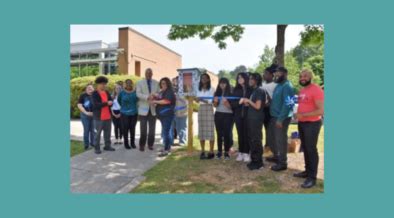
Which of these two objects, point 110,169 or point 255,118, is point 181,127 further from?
point 255,118

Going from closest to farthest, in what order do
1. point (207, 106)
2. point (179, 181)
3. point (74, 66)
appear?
1. point (179, 181)
2. point (207, 106)
3. point (74, 66)

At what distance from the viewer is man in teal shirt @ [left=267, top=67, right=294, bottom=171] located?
491 cm

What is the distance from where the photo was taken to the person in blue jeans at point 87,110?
674cm

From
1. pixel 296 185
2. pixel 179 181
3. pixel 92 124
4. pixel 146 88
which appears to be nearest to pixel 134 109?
pixel 146 88

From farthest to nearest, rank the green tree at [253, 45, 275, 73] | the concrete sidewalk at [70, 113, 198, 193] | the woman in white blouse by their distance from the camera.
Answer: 1. the green tree at [253, 45, 275, 73]
2. the woman in white blouse
3. the concrete sidewalk at [70, 113, 198, 193]

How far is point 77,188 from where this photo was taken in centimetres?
468

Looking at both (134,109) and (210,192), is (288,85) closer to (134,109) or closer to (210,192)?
(210,192)

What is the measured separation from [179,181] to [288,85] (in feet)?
7.50

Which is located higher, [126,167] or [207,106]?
[207,106]

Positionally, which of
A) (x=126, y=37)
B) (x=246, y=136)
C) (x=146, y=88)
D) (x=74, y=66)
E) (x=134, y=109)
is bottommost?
(x=246, y=136)

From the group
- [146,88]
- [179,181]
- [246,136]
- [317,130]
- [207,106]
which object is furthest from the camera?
[146,88]

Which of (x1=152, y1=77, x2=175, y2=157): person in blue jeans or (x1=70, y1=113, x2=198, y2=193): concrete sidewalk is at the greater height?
(x1=152, y1=77, x2=175, y2=157): person in blue jeans

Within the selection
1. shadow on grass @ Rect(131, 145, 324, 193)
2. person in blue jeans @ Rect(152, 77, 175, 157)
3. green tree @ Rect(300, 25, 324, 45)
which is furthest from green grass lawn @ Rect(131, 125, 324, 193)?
green tree @ Rect(300, 25, 324, 45)

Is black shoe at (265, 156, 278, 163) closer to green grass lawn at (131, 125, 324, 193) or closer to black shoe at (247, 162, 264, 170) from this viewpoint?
green grass lawn at (131, 125, 324, 193)
